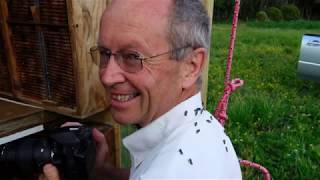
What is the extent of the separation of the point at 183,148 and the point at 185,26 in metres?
0.31

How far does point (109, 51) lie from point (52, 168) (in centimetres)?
40

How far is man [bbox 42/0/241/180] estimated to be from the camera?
96cm

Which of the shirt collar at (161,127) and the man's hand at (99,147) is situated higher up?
the shirt collar at (161,127)

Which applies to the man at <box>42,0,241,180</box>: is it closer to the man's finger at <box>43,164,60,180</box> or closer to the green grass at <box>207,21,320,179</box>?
the man's finger at <box>43,164,60,180</box>

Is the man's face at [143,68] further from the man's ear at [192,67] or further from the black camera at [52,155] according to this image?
the black camera at [52,155]

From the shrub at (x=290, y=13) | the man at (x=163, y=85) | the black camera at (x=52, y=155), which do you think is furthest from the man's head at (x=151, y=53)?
the shrub at (x=290, y=13)

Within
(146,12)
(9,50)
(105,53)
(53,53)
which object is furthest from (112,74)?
(9,50)

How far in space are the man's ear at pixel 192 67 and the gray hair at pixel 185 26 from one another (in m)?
→ 0.02

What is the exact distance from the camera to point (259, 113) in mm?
3531

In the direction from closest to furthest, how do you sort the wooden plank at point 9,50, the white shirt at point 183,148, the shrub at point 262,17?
the white shirt at point 183,148
the wooden plank at point 9,50
the shrub at point 262,17

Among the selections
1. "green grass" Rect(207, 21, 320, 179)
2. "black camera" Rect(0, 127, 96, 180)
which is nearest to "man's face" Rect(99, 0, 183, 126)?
"black camera" Rect(0, 127, 96, 180)

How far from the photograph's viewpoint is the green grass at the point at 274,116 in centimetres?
274

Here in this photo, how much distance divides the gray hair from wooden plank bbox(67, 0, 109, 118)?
1.32 ft

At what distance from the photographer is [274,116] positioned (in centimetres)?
344
